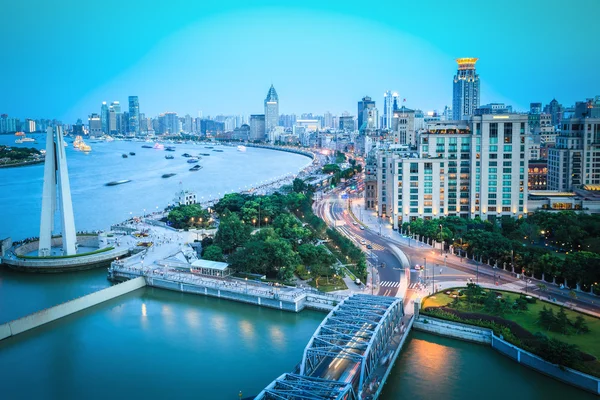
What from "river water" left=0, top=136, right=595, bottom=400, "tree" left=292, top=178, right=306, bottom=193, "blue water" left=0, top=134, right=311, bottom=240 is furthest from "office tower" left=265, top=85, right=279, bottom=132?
"river water" left=0, top=136, right=595, bottom=400

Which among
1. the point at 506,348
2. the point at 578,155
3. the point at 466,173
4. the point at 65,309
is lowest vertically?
the point at 506,348

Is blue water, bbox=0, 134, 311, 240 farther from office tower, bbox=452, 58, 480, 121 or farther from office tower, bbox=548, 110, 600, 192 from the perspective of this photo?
office tower, bbox=452, 58, 480, 121

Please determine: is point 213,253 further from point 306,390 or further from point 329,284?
point 306,390

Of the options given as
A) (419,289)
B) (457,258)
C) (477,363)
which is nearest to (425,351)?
(477,363)

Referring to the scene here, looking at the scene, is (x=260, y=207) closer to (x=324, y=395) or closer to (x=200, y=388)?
(x=200, y=388)

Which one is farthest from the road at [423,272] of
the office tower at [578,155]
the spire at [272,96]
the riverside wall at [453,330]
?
the spire at [272,96]

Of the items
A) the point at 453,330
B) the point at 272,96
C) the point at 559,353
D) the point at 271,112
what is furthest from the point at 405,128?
the point at 272,96
